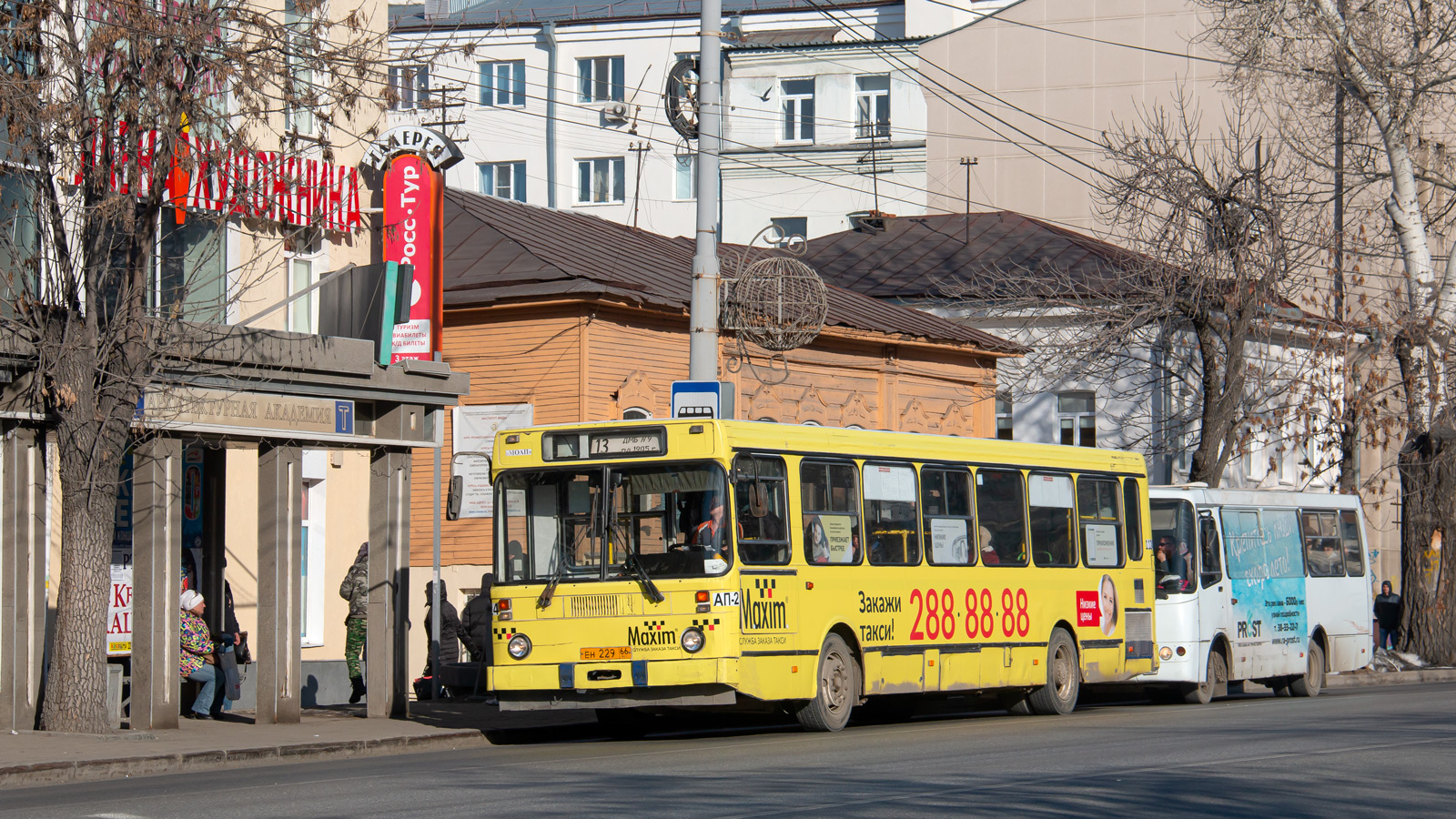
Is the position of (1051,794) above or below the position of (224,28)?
below

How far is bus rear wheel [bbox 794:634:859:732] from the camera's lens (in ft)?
52.9

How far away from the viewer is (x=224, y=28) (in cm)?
1557

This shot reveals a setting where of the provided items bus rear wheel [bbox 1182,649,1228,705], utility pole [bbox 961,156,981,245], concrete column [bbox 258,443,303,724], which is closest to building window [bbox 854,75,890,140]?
utility pole [bbox 961,156,981,245]

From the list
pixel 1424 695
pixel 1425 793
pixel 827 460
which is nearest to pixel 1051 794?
pixel 1425 793

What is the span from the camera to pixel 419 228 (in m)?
24.0

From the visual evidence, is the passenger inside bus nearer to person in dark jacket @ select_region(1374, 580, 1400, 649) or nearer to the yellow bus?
the yellow bus

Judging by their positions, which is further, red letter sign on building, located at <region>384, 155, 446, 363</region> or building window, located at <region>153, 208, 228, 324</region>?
red letter sign on building, located at <region>384, 155, 446, 363</region>

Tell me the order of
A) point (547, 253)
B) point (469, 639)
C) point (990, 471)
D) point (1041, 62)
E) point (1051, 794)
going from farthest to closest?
point (1041, 62)
point (547, 253)
point (469, 639)
point (990, 471)
point (1051, 794)

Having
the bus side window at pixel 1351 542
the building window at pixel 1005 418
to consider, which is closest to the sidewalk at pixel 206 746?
the bus side window at pixel 1351 542

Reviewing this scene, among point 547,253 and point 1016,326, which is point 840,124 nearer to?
point 1016,326

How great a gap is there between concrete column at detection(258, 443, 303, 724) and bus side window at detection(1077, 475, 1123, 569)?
8.29 meters

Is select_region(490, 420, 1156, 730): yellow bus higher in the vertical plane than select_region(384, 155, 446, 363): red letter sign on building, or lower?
lower

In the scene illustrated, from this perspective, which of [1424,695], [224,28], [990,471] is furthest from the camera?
[1424,695]

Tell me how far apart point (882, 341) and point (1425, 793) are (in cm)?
2069
